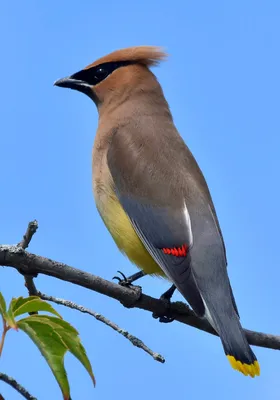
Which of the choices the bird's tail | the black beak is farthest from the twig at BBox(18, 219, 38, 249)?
the black beak

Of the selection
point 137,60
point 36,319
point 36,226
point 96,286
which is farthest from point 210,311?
point 137,60

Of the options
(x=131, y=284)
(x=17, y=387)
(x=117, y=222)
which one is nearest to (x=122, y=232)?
(x=117, y=222)

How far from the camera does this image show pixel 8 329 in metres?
2.55

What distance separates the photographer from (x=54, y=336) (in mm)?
2549

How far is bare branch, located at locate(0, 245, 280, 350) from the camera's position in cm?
339

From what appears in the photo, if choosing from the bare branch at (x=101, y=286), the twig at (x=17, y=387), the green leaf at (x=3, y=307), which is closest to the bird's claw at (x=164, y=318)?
the bare branch at (x=101, y=286)

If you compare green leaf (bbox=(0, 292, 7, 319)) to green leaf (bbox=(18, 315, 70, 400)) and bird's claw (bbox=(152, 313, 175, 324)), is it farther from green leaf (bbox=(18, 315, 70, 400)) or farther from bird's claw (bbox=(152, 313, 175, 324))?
bird's claw (bbox=(152, 313, 175, 324))

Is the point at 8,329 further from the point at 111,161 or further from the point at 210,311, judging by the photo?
the point at 111,161

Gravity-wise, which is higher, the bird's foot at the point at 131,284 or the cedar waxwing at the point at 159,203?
the cedar waxwing at the point at 159,203

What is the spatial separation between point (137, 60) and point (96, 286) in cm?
338

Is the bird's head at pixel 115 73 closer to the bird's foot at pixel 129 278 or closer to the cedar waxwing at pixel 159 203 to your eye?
the cedar waxwing at pixel 159 203

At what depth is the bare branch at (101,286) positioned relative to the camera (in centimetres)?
339

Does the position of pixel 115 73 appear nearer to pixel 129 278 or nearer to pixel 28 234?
pixel 129 278

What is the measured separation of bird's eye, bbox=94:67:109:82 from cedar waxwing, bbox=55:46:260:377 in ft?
0.16
